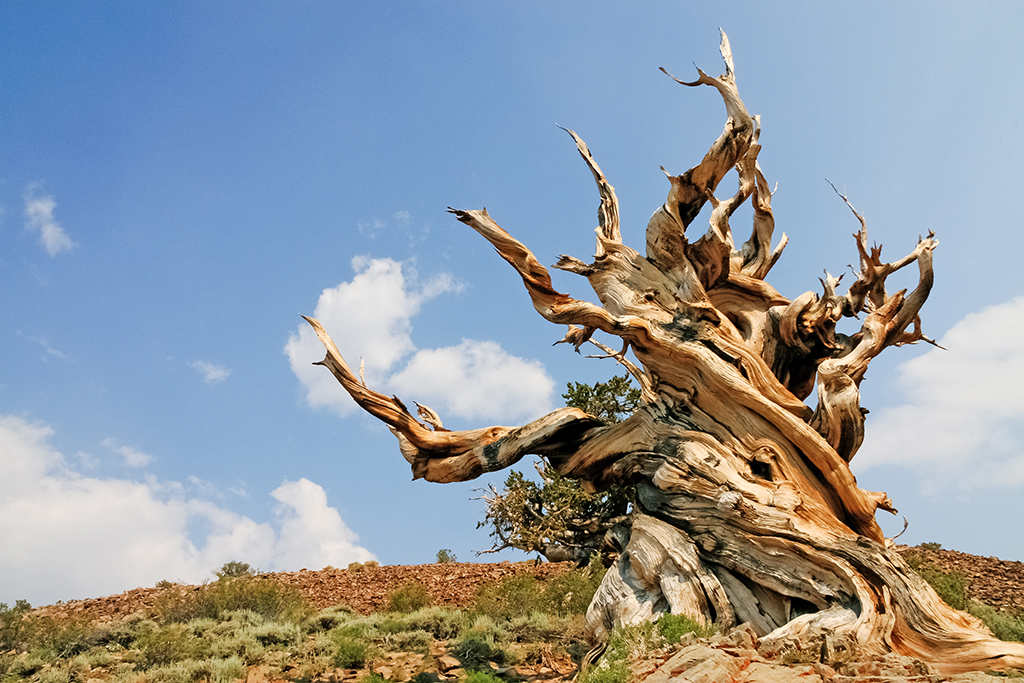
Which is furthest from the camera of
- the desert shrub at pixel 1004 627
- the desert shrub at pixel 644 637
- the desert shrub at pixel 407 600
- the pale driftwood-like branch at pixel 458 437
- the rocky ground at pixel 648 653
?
the desert shrub at pixel 407 600

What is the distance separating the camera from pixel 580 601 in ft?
40.3

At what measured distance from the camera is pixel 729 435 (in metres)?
8.26

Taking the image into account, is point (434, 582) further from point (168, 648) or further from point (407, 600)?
point (168, 648)

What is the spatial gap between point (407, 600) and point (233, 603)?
320cm

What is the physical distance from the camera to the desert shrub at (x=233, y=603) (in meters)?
12.5

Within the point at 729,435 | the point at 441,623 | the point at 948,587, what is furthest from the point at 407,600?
the point at 948,587

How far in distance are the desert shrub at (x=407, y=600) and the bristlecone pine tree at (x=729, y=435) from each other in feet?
16.9

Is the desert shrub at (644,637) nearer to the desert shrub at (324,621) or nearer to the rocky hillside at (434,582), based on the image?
the desert shrub at (324,621)

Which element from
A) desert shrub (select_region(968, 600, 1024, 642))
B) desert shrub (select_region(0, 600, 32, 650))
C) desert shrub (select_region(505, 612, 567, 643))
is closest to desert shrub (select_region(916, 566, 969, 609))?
desert shrub (select_region(968, 600, 1024, 642))

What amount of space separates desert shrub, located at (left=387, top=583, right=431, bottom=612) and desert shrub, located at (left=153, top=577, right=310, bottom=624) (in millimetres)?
1559

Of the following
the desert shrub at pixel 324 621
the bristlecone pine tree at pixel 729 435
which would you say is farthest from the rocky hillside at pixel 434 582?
the bristlecone pine tree at pixel 729 435

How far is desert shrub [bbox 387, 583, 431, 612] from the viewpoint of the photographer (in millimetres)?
13383

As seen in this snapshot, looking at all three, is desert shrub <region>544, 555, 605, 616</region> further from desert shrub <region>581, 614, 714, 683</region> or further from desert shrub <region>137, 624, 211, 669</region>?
desert shrub <region>581, 614, 714, 683</region>

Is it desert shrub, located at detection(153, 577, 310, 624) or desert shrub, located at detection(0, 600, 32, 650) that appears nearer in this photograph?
desert shrub, located at detection(0, 600, 32, 650)
